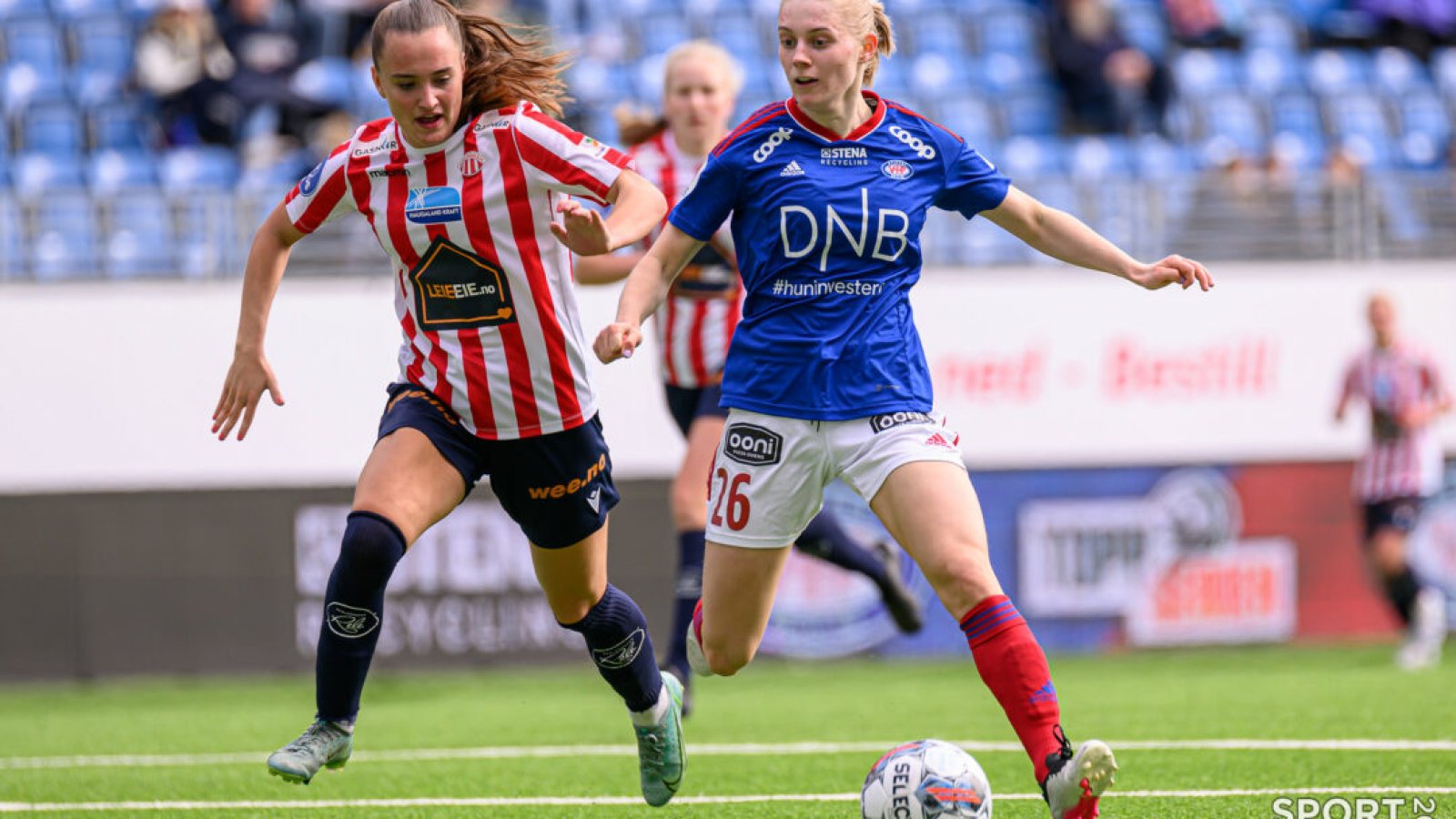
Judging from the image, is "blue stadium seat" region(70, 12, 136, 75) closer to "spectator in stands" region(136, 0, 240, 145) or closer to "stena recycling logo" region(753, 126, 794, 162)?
"spectator in stands" region(136, 0, 240, 145)

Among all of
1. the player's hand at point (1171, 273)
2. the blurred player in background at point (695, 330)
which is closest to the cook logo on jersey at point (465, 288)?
the player's hand at point (1171, 273)

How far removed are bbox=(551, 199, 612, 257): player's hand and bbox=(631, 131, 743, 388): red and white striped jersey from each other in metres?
2.74

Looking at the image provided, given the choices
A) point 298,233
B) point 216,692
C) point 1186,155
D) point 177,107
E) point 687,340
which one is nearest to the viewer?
point 298,233

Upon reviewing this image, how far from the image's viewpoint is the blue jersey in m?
4.56

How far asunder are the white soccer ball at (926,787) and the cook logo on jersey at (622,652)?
1.00 m

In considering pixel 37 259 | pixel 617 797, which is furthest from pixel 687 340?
pixel 37 259

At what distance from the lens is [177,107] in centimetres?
1241

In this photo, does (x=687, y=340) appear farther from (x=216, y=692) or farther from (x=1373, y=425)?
(x=1373, y=425)

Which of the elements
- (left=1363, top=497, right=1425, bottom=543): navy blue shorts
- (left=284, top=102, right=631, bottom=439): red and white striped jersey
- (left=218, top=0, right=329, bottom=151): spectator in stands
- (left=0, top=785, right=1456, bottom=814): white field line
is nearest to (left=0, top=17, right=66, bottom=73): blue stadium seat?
(left=218, top=0, right=329, bottom=151): spectator in stands

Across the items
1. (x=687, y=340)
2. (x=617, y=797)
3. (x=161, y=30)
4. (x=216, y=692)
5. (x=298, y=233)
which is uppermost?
(x=161, y=30)

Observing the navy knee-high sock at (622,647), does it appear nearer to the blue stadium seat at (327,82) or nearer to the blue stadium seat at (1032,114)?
the blue stadium seat at (327,82)

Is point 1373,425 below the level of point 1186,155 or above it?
below

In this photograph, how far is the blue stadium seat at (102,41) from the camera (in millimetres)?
13258

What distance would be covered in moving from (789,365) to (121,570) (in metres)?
7.16
